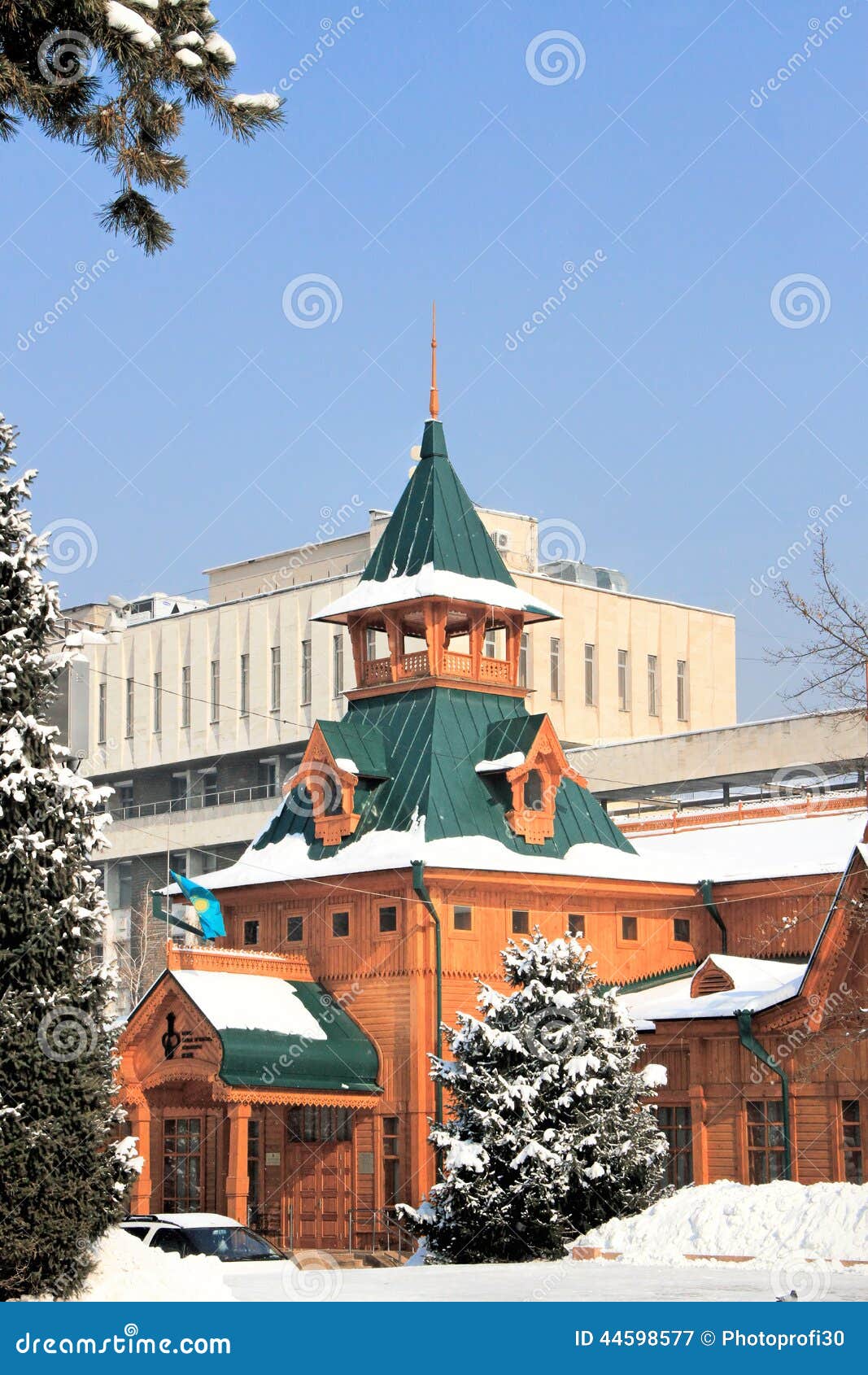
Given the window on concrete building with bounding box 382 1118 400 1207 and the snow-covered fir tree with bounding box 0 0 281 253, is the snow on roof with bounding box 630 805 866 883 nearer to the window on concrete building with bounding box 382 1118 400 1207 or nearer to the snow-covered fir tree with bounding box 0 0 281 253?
the window on concrete building with bounding box 382 1118 400 1207

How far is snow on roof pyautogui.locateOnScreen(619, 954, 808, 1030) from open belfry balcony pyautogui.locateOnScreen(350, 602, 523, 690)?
8.63 metres

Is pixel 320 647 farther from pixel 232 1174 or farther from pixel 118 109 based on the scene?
pixel 118 109

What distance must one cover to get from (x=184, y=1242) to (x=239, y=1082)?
8726 mm

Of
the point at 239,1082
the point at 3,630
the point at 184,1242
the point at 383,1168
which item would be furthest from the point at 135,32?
the point at 383,1168

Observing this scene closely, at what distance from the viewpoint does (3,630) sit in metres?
24.3

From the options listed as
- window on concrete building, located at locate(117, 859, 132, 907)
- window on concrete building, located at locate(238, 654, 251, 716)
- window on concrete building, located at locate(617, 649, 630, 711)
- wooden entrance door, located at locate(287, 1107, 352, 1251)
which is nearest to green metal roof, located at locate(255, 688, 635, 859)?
wooden entrance door, located at locate(287, 1107, 352, 1251)

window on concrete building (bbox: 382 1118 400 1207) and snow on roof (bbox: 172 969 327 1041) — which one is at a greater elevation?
snow on roof (bbox: 172 969 327 1041)

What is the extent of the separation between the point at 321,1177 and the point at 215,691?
57.5 metres

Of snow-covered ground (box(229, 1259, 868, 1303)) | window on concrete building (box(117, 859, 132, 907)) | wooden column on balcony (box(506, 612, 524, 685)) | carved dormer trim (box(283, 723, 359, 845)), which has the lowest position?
snow-covered ground (box(229, 1259, 868, 1303))

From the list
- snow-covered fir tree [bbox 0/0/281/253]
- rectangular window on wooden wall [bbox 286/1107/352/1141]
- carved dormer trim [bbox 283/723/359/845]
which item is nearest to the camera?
snow-covered fir tree [bbox 0/0/281/253]

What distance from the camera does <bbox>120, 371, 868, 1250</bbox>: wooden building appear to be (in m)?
41.5

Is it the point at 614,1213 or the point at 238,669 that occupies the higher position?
the point at 238,669

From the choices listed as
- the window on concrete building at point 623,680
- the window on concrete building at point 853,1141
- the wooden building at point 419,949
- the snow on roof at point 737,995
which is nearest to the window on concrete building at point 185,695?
the window on concrete building at point 623,680

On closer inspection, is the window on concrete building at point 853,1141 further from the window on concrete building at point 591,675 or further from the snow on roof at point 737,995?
the window on concrete building at point 591,675
